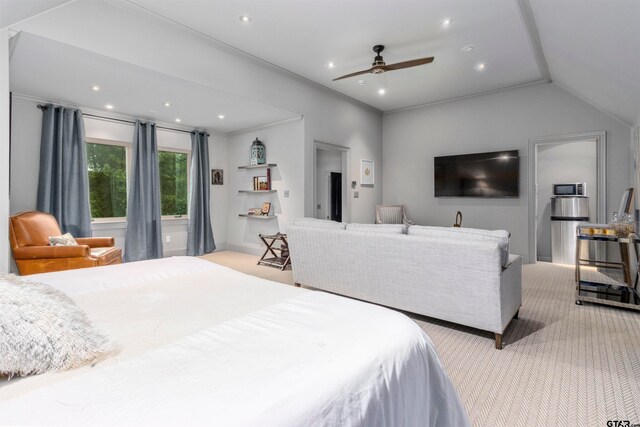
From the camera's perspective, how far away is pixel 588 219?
5176 millimetres

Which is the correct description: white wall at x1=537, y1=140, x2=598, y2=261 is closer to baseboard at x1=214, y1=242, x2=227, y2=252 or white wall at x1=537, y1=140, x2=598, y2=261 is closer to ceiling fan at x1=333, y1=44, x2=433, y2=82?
ceiling fan at x1=333, y1=44, x2=433, y2=82

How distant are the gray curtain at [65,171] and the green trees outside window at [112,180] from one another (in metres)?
0.42

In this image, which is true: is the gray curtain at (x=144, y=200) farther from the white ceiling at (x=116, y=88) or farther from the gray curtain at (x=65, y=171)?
the gray curtain at (x=65, y=171)

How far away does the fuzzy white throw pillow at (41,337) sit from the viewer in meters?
0.77

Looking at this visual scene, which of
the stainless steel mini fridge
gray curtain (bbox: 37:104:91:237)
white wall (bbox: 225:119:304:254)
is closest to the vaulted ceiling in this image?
white wall (bbox: 225:119:304:254)

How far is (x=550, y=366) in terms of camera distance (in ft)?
6.78

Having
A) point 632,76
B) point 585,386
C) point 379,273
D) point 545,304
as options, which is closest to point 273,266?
point 379,273

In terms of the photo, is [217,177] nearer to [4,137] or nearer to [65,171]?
[65,171]

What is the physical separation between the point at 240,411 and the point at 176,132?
19.6 ft

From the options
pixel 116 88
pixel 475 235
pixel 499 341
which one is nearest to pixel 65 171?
pixel 116 88

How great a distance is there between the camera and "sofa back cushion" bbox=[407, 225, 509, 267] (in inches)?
92.0

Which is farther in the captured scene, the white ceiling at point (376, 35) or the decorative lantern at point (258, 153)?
the decorative lantern at point (258, 153)

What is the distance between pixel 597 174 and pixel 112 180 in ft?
24.8

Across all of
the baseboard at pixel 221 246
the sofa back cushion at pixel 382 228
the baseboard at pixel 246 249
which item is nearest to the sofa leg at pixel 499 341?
the sofa back cushion at pixel 382 228
